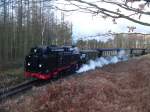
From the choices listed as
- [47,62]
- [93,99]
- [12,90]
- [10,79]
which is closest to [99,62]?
[47,62]

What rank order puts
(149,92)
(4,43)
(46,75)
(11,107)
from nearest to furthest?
(149,92), (11,107), (46,75), (4,43)

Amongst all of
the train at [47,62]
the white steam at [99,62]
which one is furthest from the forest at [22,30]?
the train at [47,62]

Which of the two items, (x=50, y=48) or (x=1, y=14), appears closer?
(x=50, y=48)

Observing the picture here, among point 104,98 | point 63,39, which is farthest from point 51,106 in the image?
point 63,39

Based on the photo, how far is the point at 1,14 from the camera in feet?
169

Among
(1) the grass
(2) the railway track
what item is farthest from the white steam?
(2) the railway track

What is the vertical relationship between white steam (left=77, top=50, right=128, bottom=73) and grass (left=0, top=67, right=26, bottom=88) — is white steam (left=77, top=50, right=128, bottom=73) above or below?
above

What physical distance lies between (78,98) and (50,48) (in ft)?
47.6

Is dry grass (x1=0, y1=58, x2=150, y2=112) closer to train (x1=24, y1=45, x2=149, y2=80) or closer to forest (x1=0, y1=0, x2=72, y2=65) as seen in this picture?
train (x1=24, y1=45, x2=149, y2=80)

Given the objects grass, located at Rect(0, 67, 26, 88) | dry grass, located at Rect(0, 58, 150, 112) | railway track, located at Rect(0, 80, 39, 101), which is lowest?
grass, located at Rect(0, 67, 26, 88)

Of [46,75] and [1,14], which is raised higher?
[1,14]

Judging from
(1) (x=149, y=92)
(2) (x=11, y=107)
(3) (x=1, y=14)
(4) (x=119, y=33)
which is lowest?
(2) (x=11, y=107)

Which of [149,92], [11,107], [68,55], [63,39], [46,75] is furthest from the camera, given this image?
[63,39]

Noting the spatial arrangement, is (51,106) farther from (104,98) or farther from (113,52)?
(113,52)
